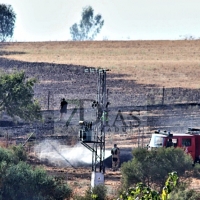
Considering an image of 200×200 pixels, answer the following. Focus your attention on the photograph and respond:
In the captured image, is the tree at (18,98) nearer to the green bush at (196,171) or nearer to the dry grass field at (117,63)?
the dry grass field at (117,63)

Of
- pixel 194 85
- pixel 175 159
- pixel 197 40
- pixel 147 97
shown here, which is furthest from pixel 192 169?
pixel 197 40

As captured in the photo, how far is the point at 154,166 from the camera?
1208 inches

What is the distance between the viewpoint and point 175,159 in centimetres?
3152

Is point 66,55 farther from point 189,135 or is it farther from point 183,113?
point 189,135

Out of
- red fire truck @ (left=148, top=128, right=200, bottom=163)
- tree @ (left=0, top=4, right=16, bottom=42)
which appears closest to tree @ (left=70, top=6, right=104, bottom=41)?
tree @ (left=0, top=4, right=16, bottom=42)

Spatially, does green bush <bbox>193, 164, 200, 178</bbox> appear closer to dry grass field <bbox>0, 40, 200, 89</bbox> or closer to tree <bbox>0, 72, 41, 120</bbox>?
tree <bbox>0, 72, 41, 120</bbox>

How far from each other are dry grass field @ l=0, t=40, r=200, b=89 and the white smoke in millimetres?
21773

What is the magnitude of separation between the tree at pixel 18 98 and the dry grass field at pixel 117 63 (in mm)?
4148

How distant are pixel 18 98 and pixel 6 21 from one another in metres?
64.9

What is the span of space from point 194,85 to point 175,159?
97.3ft

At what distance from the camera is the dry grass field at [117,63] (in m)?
59.1

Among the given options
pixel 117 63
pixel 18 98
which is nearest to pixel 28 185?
pixel 18 98

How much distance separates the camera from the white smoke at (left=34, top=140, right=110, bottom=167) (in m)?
36.8

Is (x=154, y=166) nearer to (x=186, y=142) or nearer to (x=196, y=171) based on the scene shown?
(x=196, y=171)
